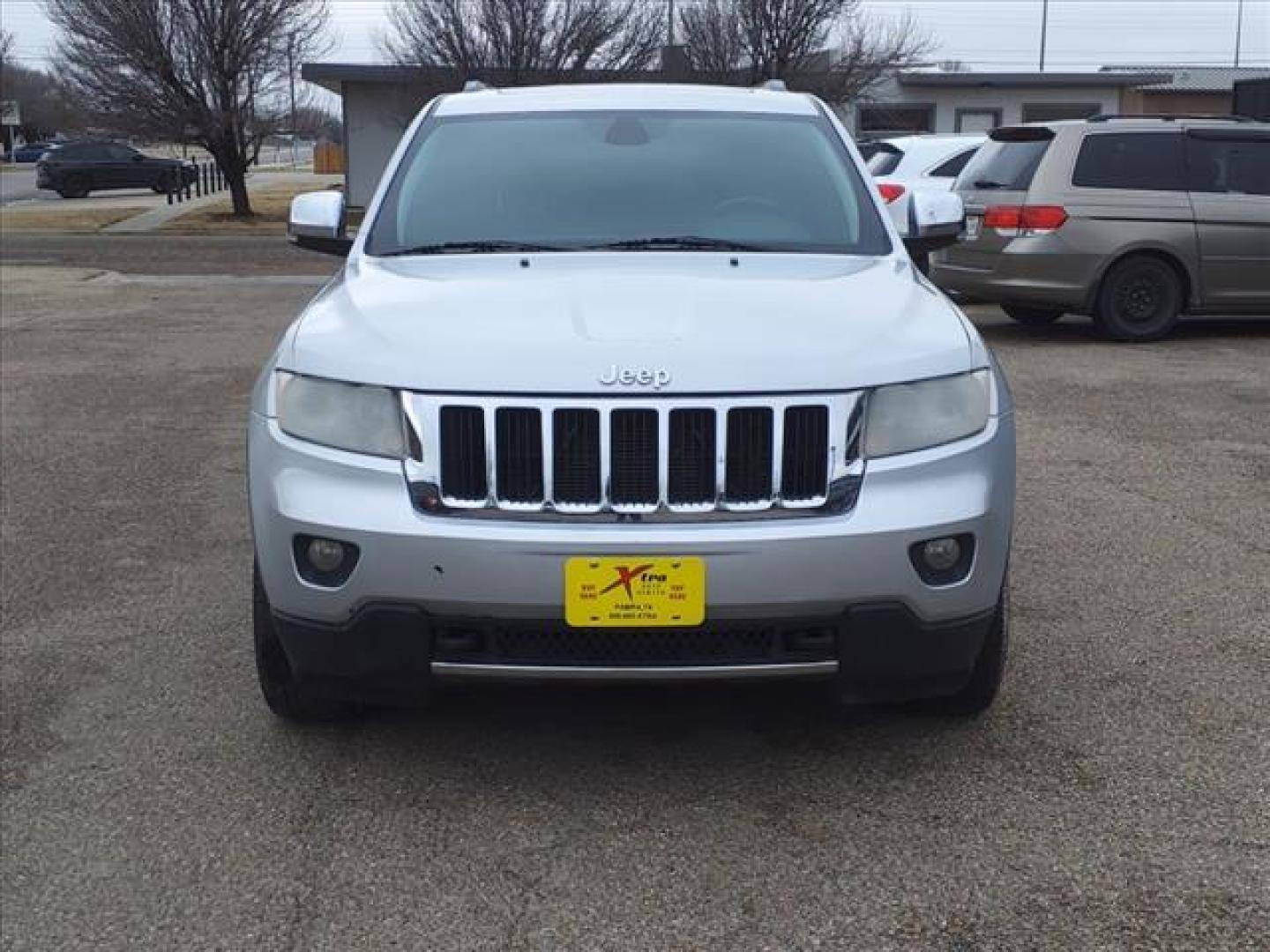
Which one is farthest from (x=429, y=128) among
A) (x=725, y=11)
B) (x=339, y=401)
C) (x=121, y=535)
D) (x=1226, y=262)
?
(x=725, y=11)

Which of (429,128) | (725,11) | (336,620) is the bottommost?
(336,620)

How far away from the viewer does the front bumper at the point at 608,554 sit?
307 centimetres

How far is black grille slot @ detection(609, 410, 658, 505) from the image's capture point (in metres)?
3.14

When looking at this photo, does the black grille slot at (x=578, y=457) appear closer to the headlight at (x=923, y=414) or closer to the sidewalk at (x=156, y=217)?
the headlight at (x=923, y=414)

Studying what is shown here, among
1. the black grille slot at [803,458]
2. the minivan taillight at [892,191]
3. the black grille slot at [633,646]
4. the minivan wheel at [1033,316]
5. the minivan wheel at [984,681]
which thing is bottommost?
the minivan wheel at [1033,316]

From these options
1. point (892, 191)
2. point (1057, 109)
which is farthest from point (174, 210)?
point (892, 191)

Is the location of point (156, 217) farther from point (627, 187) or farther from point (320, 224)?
point (627, 187)

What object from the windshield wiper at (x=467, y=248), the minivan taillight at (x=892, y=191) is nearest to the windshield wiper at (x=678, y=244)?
the windshield wiper at (x=467, y=248)

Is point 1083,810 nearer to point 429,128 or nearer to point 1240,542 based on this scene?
point 1240,542

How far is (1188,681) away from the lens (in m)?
4.11

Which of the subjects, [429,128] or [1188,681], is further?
[429,128]

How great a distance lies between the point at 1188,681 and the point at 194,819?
2.80 meters

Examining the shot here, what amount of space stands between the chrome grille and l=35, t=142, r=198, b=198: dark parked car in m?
38.2

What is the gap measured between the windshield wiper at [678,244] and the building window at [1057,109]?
118ft
